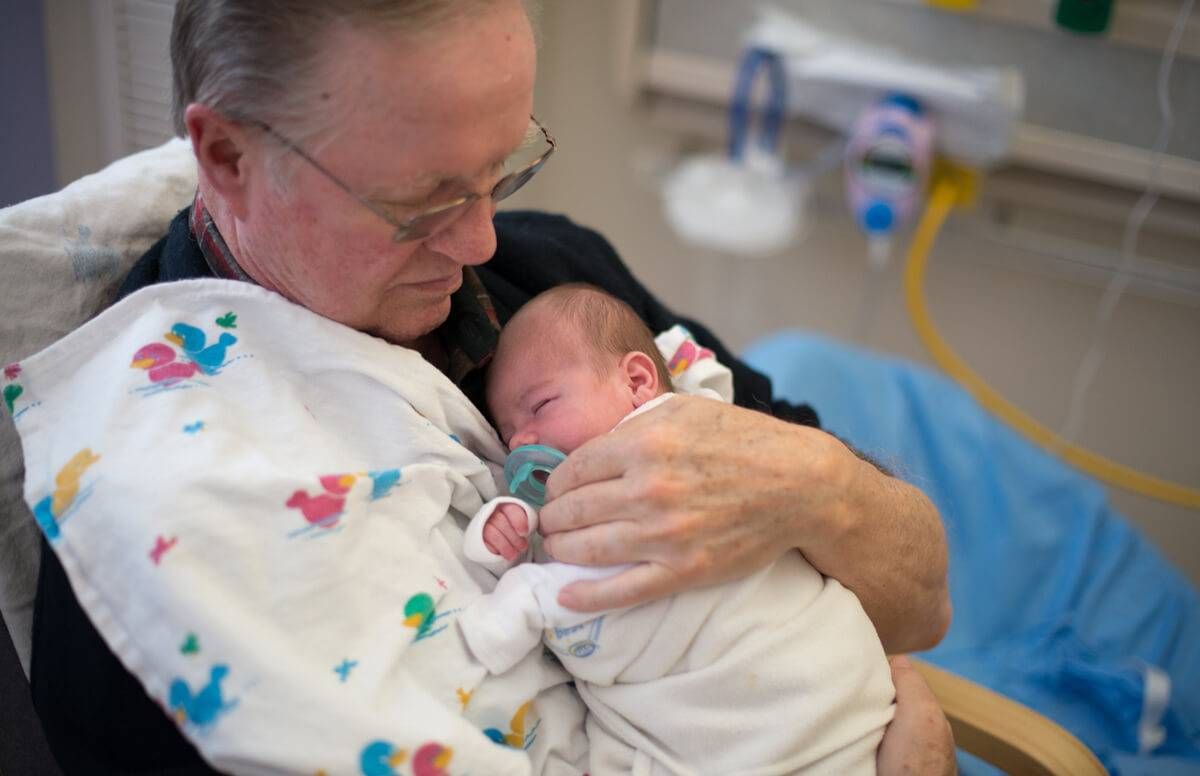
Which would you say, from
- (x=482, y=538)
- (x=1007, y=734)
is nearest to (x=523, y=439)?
(x=482, y=538)

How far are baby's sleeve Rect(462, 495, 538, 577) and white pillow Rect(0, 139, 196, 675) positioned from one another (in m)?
0.47

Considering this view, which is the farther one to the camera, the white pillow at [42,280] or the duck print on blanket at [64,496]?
the white pillow at [42,280]

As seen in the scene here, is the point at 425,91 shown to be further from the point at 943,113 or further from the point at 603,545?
the point at 943,113

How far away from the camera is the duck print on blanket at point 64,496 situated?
90 cm

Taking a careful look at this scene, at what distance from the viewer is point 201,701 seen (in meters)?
0.85

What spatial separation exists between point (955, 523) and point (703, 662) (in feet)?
4.54

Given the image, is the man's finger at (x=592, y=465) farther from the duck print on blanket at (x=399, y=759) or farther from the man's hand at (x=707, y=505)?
the duck print on blanket at (x=399, y=759)

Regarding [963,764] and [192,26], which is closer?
[192,26]

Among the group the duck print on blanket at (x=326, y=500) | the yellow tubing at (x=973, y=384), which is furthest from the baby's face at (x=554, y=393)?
the yellow tubing at (x=973, y=384)

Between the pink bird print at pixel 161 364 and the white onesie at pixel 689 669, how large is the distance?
1.08 feet

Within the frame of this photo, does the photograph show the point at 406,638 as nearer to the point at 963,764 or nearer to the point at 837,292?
the point at 963,764

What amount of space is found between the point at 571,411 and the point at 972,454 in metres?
1.48

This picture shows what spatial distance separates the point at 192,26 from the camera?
97 centimetres

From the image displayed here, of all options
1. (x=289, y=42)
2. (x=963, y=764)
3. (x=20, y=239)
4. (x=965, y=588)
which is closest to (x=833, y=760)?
(x=963, y=764)
